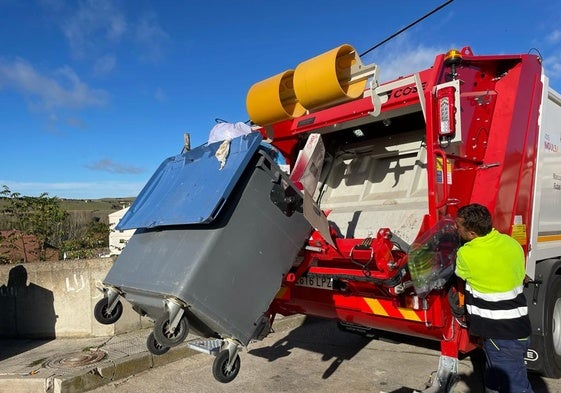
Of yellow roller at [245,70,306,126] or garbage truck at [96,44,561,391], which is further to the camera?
yellow roller at [245,70,306,126]

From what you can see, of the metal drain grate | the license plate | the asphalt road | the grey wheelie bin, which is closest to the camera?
the grey wheelie bin

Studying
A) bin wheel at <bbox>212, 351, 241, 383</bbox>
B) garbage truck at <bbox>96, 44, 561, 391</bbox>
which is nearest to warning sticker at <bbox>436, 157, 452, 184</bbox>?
garbage truck at <bbox>96, 44, 561, 391</bbox>

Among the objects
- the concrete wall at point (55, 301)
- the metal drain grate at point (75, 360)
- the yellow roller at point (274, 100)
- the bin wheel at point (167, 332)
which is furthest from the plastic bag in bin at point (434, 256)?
the concrete wall at point (55, 301)

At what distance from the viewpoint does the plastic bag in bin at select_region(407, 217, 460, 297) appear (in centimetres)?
282

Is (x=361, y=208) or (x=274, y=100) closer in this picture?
(x=274, y=100)

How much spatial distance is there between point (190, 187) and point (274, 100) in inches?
46.8

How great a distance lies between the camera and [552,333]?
12.8 ft

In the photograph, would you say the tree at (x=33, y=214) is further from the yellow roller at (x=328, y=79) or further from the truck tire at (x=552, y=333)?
the truck tire at (x=552, y=333)

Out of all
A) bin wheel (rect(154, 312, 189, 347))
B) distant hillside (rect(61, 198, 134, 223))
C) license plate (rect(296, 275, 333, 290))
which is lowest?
bin wheel (rect(154, 312, 189, 347))

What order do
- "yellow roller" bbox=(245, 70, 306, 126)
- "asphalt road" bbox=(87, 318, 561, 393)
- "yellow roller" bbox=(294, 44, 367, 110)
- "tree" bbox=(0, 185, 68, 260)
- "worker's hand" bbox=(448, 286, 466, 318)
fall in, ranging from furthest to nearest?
"tree" bbox=(0, 185, 68, 260), "asphalt road" bbox=(87, 318, 561, 393), "yellow roller" bbox=(245, 70, 306, 126), "yellow roller" bbox=(294, 44, 367, 110), "worker's hand" bbox=(448, 286, 466, 318)

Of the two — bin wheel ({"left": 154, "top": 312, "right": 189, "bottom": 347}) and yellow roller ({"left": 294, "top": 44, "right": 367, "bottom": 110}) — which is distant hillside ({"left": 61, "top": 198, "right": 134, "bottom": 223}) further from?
bin wheel ({"left": 154, "top": 312, "right": 189, "bottom": 347})

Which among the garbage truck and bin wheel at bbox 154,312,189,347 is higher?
the garbage truck

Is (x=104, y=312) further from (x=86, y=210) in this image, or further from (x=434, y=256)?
(x=86, y=210)

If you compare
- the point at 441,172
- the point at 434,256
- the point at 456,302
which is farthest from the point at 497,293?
the point at 441,172
